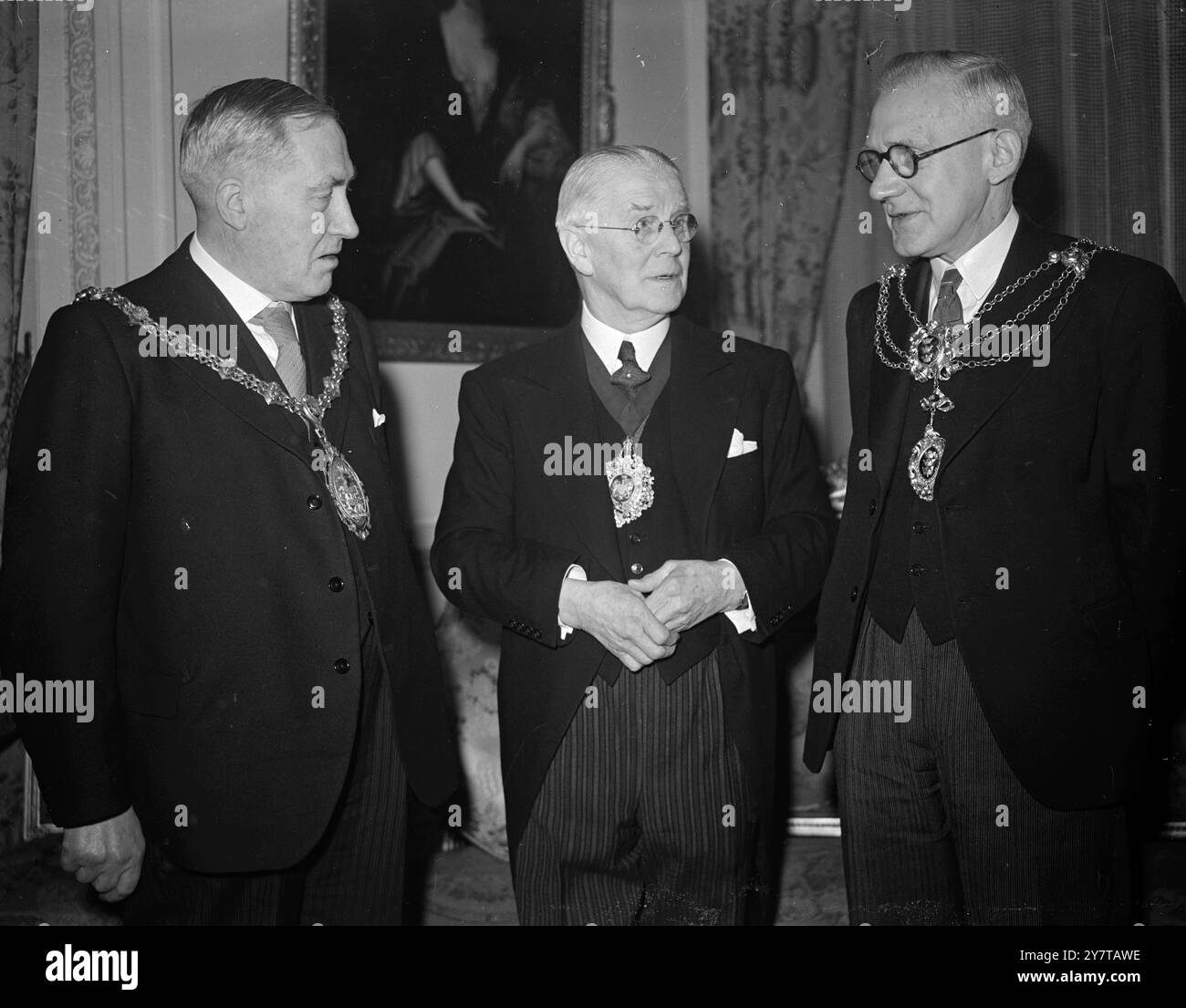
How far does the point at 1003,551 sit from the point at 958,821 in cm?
55

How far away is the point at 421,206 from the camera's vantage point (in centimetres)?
362

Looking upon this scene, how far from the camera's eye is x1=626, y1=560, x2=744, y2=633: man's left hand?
2.35 m

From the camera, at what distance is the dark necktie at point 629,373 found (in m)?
2.51

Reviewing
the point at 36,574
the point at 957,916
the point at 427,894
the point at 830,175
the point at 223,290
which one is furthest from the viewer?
the point at 830,175

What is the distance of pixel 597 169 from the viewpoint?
245 cm

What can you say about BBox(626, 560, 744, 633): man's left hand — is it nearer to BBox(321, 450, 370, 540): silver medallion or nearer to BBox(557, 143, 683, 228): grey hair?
BBox(321, 450, 370, 540): silver medallion

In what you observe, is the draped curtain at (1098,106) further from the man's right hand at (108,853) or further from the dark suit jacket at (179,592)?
the man's right hand at (108,853)

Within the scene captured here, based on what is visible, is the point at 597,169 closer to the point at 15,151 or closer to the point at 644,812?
the point at 644,812

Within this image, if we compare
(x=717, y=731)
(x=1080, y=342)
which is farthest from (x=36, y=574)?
(x=1080, y=342)

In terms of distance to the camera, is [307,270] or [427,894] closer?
[307,270]

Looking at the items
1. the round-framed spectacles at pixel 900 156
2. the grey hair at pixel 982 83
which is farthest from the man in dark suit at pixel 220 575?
the grey hair at pixel 982 83

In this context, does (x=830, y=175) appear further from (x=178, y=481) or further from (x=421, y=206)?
(x=178, y=481)

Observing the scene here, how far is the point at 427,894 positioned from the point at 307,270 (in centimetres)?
198

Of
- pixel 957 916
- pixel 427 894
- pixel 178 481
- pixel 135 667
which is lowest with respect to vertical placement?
pixel 427 894
